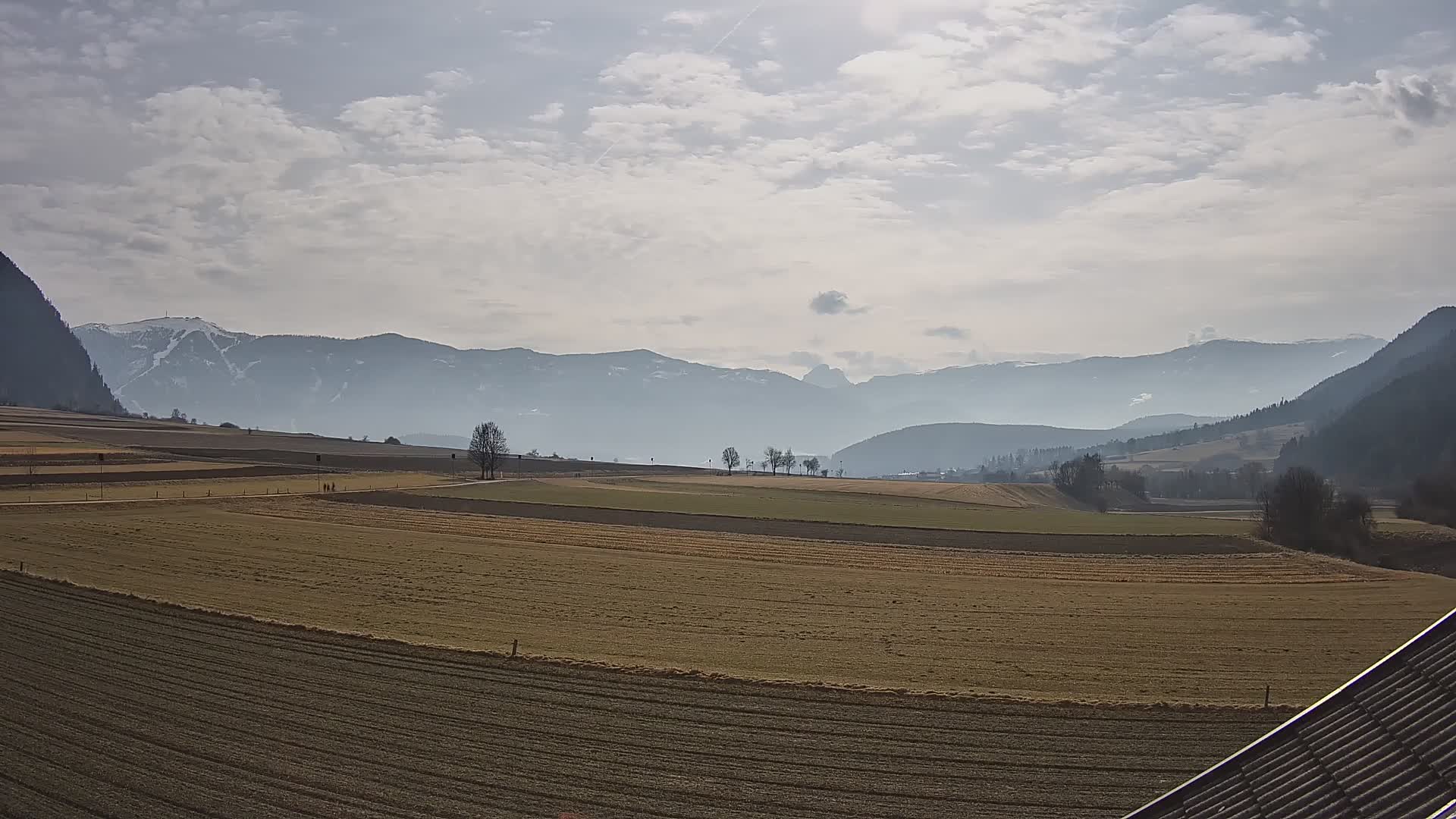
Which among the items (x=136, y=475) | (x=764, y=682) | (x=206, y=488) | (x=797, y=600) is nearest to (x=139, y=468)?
(x=136, y=475)

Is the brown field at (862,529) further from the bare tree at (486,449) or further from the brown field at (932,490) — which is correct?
the bare tree at (486,449)

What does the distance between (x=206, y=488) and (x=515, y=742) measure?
79.1 meters

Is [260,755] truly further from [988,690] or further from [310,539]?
[310,539]

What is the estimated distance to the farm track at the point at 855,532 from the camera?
64.6m

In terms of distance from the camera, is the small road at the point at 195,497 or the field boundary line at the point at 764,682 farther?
the small road at the point at 195,497

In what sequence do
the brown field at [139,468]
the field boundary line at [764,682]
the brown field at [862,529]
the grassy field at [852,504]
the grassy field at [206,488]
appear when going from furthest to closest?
the brown field at [139,468] → the grassy field at [852,504] → the grassy field at [206,488] → the brown field at [862,529] → the field boundary line at [764,682]

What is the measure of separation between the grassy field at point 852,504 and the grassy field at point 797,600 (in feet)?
64.0

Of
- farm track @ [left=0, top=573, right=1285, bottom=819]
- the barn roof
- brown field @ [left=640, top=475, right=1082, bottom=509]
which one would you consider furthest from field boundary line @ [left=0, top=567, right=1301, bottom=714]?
brown field @ [left=640, top=475, right=1082, bottom=509]

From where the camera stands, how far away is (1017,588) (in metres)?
44.8

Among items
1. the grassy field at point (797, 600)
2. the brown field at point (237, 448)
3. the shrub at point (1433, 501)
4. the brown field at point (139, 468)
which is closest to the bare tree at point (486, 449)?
the brown field at point (237, 448)

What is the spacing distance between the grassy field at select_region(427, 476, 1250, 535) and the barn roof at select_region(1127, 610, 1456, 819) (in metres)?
66.3

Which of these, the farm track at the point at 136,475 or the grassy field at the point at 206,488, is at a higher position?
the farm track at the point at 136,475

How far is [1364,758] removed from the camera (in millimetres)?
8562

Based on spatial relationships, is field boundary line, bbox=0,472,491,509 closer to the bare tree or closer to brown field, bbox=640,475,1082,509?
the bare tree
